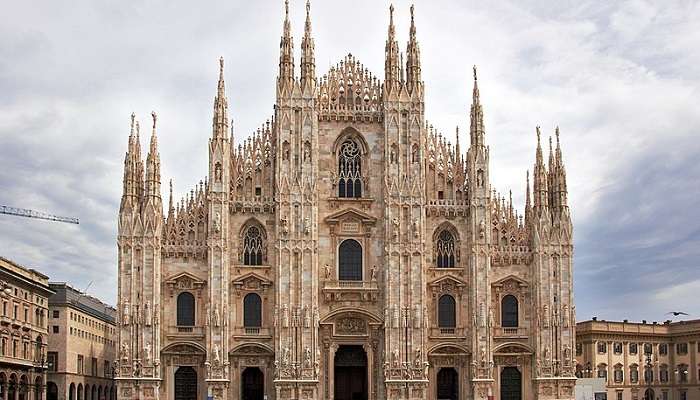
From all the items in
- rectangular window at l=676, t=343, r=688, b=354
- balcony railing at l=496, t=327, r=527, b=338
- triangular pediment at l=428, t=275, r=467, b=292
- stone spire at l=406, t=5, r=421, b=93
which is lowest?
rectangular window at l=676, t=343, r=688, b=354

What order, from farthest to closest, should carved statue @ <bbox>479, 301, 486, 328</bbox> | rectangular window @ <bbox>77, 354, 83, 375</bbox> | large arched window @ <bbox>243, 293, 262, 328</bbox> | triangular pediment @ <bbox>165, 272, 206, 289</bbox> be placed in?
rectangular window @ <bbox>77, 354, 83, 375</bbox> → large arched window @ <bbox>243, 293, 262, 328</bbox> → carved statue @ <bbox>479, 301, 486, 328</bbox> → triangular pediment @ <bbox>165, 272, 206, 289</bbox>

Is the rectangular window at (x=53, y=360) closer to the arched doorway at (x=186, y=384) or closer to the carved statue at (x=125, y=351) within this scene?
the arched doorway at (x=186, y=384)

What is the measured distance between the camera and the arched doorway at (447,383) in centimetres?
7306

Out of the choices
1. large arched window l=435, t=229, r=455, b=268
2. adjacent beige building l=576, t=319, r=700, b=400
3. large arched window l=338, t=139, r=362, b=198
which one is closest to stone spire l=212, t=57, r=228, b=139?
large arched window l=338, t=139, r=362, b=198

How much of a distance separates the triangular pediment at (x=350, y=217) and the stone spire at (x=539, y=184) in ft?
39.8

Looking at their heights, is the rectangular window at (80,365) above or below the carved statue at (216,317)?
below

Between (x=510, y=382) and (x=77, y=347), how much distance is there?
1866 inches

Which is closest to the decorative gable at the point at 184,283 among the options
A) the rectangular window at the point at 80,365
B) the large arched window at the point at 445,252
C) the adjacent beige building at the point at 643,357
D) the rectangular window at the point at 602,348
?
the large arched window at the point at 445,252

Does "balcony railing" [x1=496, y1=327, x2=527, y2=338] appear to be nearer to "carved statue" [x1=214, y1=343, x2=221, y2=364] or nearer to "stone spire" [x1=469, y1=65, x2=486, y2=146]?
"stone spire" [x1=469, y1=65, x2=486, y2=146]

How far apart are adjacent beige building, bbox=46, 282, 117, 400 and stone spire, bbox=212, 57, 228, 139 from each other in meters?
31.4

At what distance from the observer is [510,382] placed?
7306 centimetres

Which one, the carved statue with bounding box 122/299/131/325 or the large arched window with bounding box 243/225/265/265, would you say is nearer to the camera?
the carved statue with bounding box 122/299/131/325

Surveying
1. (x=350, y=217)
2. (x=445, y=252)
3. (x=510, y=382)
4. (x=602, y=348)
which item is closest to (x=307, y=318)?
(x=350, y=217)

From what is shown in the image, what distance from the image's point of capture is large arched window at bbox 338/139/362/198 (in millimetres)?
74500
